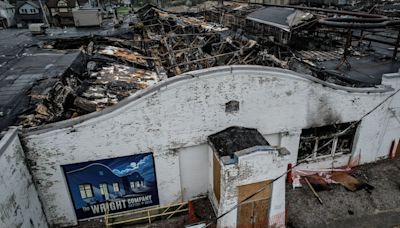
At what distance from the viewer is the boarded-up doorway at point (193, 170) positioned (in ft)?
40.8

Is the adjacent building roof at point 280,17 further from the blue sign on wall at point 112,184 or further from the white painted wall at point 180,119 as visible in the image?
the blue sign on wall at point 112,184

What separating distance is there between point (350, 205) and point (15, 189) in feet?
46.1

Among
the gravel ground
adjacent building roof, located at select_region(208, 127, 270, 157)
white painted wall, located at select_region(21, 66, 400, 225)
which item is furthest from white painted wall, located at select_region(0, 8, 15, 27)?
the gravel ground

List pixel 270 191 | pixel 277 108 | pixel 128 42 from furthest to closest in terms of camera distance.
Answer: pixel 128 42 < pixel 277 108 < pixel 270 191

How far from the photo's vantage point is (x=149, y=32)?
24.2m

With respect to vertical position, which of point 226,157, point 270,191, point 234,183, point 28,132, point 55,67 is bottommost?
point 270,191

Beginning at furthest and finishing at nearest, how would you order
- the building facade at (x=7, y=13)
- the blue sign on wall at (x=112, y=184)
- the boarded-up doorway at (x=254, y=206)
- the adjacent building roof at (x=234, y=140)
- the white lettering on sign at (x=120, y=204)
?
the building facade at (x=7, y=13)
the white lettering on sign at (x=120, y=204)
the blue sign on wall at (x=112, y=184)
the adjacent building roof at (x=234, y=140)
the boarded-up doorway at (x=254, y=206)

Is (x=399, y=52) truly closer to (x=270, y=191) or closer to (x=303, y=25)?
(x=303, y=25)

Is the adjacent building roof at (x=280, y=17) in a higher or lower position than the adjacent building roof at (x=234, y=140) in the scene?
higher

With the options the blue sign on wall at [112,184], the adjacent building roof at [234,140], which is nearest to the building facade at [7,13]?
the blue sign on wall at [112,184]

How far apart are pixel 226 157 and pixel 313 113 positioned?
538 centimetres

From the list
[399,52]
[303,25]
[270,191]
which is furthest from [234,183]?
[399,52]

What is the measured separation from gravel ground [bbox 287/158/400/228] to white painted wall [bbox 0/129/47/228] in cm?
1055

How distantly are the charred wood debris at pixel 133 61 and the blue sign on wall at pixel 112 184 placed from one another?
2.28 metres
